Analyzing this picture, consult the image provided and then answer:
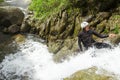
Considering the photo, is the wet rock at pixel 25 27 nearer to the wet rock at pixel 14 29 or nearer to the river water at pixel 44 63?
the wet rock at pixel 14 29

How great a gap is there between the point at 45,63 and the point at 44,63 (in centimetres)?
8

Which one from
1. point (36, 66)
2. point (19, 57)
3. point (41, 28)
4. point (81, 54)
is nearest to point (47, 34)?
point (41, 28)

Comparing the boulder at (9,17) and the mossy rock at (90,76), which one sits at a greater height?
the mossy rock at (90,76)

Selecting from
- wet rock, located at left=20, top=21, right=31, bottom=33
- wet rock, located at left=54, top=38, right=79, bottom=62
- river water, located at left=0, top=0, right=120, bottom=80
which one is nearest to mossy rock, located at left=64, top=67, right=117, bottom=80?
river water, located at left=0, top=0, right=120, bottom=80

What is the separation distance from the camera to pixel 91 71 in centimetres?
998

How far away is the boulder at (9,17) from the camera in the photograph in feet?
77.7

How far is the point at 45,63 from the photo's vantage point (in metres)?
16.3

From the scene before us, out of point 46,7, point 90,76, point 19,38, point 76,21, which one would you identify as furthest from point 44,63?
point 46,7

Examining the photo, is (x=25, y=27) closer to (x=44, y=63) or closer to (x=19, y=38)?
(x=19, y=38)

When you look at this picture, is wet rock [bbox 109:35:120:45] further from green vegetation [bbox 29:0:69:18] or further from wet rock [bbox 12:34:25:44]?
wet rock [bbox 12:34:25:44]

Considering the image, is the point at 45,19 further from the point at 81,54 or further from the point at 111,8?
the point at 81,54

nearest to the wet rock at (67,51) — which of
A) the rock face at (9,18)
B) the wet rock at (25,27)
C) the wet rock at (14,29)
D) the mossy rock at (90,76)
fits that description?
the mossy rock at (90,76)

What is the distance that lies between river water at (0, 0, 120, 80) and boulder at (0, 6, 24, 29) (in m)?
4.16

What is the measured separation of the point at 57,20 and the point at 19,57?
3950 mm
